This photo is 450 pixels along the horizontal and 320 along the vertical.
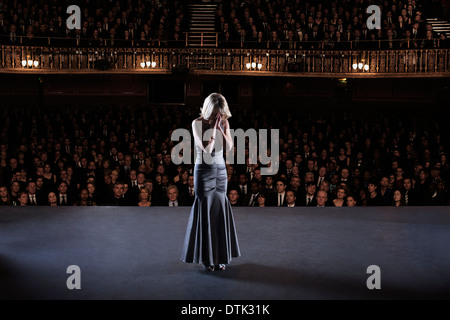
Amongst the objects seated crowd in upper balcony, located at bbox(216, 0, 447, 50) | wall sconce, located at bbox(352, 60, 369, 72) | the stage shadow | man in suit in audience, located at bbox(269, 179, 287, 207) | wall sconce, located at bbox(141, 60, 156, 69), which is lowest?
the stage shadow

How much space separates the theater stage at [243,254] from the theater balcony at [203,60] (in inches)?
363

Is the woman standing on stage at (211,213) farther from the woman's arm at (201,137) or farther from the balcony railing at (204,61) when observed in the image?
the balcony railing at (204,61)

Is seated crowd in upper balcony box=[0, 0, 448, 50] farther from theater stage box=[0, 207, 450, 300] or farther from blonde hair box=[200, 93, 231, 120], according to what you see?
blonde hair box=[200, 93, 231, 120]

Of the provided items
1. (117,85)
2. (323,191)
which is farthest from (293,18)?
(323,191)

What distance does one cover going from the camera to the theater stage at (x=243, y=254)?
323 cm

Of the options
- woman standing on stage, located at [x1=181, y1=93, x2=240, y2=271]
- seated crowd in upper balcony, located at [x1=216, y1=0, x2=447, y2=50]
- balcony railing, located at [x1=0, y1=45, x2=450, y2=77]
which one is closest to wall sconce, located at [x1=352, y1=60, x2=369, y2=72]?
balcony railing, located at [x1=0, y1=45, x2=450, y2=77]

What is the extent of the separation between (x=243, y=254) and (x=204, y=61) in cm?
1117

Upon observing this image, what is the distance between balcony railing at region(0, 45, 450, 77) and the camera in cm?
1402

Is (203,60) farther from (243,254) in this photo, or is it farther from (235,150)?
(243,254)

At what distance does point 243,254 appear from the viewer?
4008mm

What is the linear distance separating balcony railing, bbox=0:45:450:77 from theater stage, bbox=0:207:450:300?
9217 millimetres

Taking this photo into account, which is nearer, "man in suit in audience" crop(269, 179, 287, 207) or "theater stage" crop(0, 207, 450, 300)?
"theater stage" crop(0, 207, 450, 300)

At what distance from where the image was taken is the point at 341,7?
15203 mm

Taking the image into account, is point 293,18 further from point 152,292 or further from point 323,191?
point 152,292
